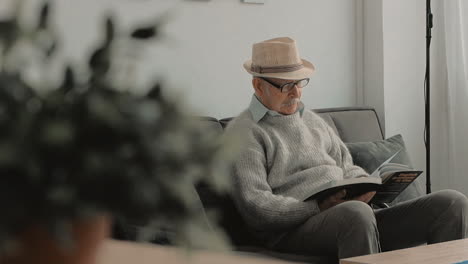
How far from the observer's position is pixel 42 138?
79cm

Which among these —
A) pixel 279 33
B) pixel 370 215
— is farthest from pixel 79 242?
pixel 279 33

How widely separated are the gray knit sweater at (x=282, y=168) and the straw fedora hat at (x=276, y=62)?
17 cm

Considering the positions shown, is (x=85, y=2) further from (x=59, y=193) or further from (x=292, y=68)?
(x=59, y=193)

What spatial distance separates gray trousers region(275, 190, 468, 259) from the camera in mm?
3180

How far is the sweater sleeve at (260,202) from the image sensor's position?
10.8 ft

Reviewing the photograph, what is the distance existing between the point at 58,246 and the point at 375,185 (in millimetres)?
2578

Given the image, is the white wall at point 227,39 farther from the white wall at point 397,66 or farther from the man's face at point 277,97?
the man's face at point 277,97

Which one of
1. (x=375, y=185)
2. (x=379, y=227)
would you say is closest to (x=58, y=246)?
(x=375, y=185)

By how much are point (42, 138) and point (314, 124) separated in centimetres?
300

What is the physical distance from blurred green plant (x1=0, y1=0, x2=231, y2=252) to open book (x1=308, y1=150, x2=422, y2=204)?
241cm

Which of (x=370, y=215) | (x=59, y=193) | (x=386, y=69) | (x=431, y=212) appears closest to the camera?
(x=59, y=193)

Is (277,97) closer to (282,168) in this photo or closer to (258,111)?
(258,111)

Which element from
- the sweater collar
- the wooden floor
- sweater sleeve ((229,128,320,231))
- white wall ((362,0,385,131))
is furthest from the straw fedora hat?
white wall ((362,0,385,131))

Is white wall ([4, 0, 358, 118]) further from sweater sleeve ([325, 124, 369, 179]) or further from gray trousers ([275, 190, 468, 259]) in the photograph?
gray trousers ([275, 190, 468, 259])
